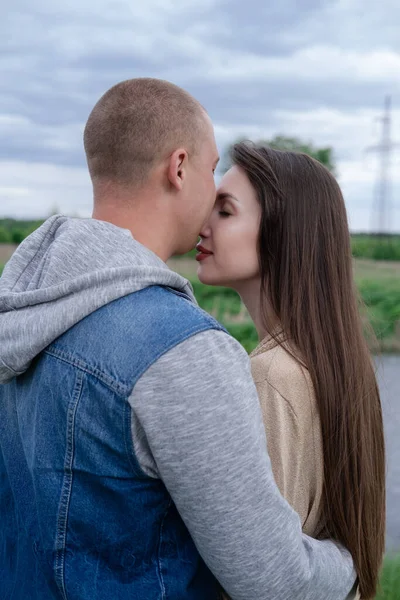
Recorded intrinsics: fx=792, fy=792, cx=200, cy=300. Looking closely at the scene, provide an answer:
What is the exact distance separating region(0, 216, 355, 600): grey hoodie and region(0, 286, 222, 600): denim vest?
3 centimetres

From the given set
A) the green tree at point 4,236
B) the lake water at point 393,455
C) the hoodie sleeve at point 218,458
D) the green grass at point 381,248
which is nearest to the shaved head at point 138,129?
the hoodie sleeve at point 218,458

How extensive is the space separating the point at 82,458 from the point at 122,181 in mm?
543

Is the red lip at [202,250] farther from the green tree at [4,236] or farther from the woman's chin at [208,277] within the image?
the green tree at [4,236]

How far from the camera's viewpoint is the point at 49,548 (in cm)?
141

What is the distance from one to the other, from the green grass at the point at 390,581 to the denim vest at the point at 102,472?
193cm

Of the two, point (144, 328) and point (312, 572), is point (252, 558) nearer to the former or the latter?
point (312, 572)

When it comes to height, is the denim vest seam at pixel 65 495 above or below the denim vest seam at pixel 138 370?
below

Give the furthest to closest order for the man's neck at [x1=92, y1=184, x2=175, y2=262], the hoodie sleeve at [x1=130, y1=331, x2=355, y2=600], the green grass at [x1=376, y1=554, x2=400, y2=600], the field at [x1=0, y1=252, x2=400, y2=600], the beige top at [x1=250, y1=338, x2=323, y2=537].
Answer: the field at [x1=0, y1=252, x2=400, y2=600] < the green grass at [x1=376, y1=554, x2=400, y2=600] < the beige top at [x1=250, y1=338, x2=323, y2=537] < the man's neck at [x1=92, y1=184, x2=175, y2=262] < the hoodie sleeve at [x1=130, y1=331, x2=355, y2=600]

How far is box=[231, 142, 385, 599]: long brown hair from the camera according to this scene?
5.95 ft

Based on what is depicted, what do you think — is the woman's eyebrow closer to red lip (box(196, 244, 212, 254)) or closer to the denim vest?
red lip (box(196, 244, 212, 254))

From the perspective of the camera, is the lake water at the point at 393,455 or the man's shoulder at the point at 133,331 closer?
the man's shoulder at the point at 133,331

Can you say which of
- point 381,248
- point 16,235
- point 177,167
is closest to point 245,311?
point 177,167

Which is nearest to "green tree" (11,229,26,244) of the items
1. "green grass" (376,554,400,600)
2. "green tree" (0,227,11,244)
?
"green tree" (0,227,11,244)

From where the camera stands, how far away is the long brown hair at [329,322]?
1812mm
